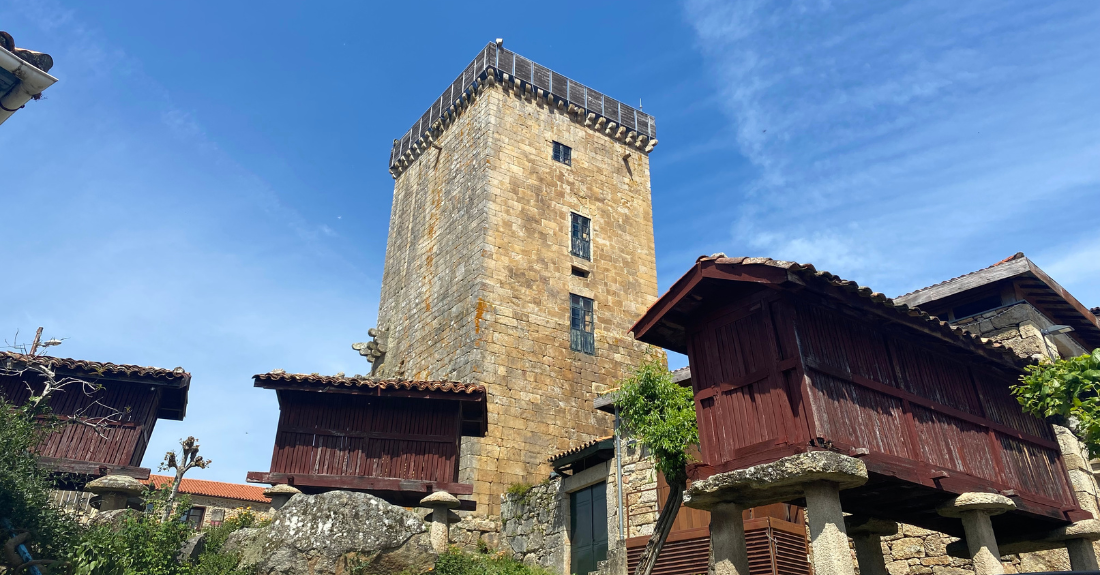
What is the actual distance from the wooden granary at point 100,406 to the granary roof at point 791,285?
8535mm

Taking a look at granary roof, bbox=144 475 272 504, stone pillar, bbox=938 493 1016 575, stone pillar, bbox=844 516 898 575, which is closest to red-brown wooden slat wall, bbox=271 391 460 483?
stone pillar, bbox=844 516 898 575

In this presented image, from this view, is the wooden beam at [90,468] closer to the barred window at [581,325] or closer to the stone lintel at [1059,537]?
the barred window at [581,325]

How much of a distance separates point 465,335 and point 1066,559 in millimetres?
12902

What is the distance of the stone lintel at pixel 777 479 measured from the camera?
7098 mm

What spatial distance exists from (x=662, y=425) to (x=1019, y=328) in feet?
22.4

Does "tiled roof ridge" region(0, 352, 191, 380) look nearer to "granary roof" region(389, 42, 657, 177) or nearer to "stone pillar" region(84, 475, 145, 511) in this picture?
"stone pillar" region(84, 475, 145, 511)

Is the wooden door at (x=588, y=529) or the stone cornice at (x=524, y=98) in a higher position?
the stone cornice at (x=524, y=98)

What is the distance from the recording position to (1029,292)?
12.3 m

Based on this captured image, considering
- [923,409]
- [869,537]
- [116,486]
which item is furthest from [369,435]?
[923,409]

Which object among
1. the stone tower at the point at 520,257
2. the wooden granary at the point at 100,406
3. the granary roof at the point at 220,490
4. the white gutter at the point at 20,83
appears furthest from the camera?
the granary roof at the point at 220,490

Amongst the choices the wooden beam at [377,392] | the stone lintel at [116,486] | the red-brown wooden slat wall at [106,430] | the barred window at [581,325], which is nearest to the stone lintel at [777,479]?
the wooden beam at [377,392]

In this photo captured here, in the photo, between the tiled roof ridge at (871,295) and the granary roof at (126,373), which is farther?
the granary roof at (126,373)

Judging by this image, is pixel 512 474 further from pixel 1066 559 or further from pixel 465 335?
pixel 1066 559

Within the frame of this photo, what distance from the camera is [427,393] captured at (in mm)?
13344
